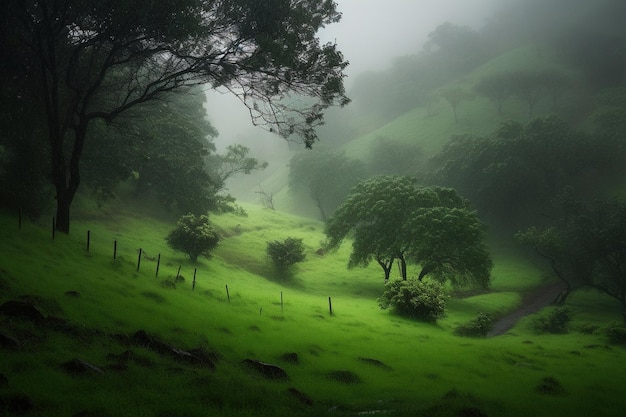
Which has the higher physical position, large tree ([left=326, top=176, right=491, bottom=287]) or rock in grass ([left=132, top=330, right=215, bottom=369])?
large tree ([left=326, top=176, right=491, bottom=287])

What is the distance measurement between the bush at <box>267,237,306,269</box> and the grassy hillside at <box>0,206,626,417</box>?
12337 millimetres

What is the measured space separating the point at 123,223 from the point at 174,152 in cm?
1052

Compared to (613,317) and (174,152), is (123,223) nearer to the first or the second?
(174,152)

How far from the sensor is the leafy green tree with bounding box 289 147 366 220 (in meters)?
87.0

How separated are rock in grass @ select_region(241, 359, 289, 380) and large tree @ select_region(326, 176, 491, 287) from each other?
83.2 feet

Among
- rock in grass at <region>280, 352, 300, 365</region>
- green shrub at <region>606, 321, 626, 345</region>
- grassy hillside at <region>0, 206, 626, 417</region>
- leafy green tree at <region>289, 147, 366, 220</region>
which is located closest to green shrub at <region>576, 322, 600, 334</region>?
grassy hillside at <region>0, 206, 626, 417</region>

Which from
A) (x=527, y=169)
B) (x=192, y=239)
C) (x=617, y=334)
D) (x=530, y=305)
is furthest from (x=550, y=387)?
(x=527, y=169)

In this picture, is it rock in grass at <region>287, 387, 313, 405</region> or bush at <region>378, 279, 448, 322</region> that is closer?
rock in grass at <region>287, 387, 313, 405</region>

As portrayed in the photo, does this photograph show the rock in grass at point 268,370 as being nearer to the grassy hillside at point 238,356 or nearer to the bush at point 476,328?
the grassy hillside at point 238,356

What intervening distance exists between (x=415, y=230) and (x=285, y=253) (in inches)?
568

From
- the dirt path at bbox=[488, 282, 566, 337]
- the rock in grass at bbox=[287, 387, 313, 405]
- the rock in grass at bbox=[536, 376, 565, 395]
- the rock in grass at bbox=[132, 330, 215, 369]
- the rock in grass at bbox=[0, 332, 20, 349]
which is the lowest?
the dirt path at bbox=[488, 282, 566, 337]

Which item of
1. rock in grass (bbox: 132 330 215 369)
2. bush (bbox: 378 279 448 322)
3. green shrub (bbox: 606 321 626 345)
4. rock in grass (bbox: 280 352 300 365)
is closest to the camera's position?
rock in grass (bbox: 132 330 215 369)

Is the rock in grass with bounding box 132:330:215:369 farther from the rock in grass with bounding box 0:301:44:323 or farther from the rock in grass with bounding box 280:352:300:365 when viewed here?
the rock in grass with bounding box 280:352:300:365

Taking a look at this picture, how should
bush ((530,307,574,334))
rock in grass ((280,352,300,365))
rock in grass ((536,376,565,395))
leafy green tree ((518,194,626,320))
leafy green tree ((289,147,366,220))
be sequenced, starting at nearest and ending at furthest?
rock in grass ((536,376,565,395)) → rock in grass ((280,352,300,365)) → bush ((530,307,574,334)) → leafy green tree ((518,194,626,320)) → leafy green tree ((289,147,366,220))
